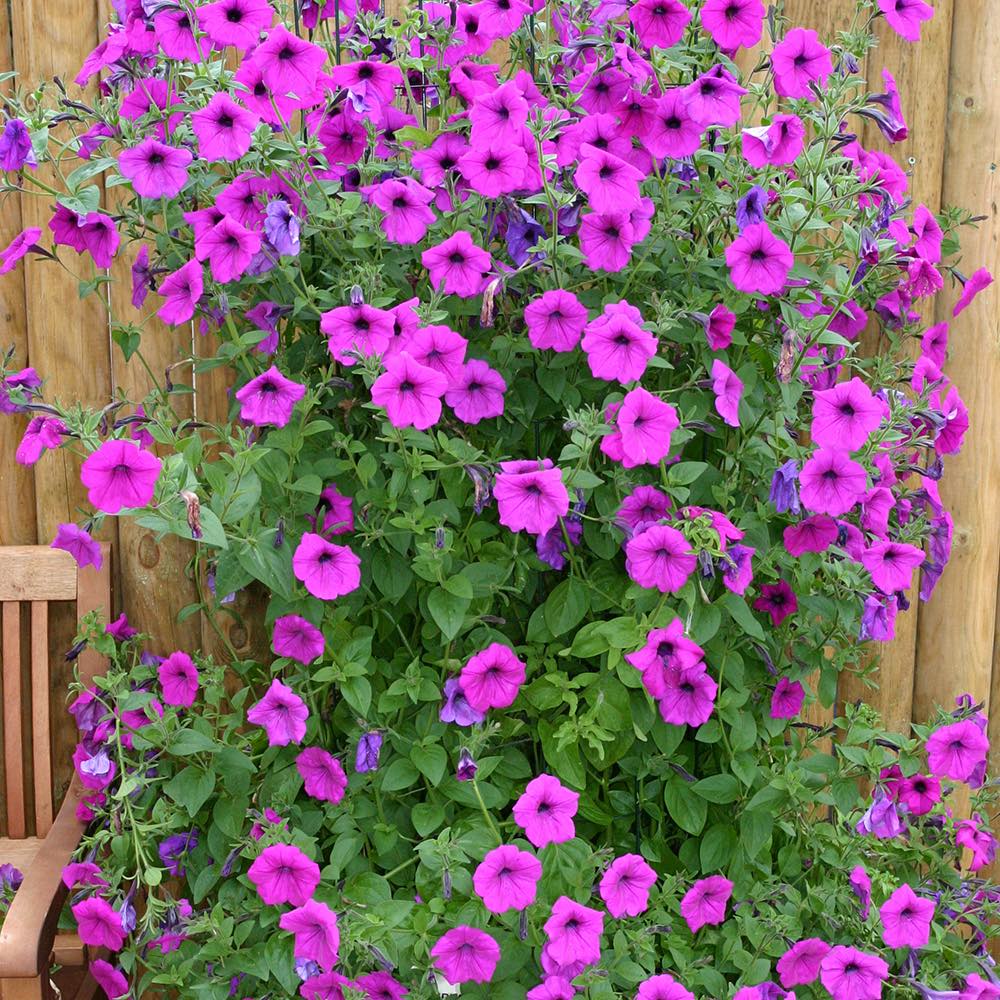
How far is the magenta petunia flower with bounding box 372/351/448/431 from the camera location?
5.56 feet

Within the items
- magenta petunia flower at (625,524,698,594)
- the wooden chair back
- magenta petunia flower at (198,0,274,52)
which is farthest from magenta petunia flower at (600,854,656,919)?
magenta petunia flower at (198,0,274,52)

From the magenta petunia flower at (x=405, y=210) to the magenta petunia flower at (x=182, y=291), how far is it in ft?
1.07

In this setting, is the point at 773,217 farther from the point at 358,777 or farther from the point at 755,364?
the point at 358,777

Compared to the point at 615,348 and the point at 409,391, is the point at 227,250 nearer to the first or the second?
the point at 409,391

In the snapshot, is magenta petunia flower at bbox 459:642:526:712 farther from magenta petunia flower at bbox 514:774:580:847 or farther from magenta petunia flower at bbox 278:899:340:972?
magenta petunia flower at bbox 278:899:340:972

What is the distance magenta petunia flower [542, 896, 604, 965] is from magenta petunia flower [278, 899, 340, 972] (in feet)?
1.12

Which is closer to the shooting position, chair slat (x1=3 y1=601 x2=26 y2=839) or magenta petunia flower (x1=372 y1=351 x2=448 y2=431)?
magenta petunia flower (x1=372 y1=351 x2=448 y2=431)

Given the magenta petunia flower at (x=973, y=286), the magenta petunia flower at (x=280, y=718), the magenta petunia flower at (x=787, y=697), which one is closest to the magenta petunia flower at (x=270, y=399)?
the magenta petunia flower at (x=280, y=718)

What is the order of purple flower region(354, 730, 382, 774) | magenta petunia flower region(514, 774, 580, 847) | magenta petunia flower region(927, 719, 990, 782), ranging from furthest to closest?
magenta petunia flower region(927, 719, 990, 782), purple flower region(354, 730, 382, 774), magenta petunia flower region(514, 774, 580, 847)

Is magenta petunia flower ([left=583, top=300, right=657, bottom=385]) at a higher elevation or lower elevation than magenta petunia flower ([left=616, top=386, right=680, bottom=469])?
higher

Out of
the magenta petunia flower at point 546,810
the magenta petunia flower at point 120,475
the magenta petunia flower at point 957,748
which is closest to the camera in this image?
the magenta petunia flower at point 120,475

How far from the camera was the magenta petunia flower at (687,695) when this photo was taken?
1.83m

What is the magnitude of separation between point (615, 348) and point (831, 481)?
41cm

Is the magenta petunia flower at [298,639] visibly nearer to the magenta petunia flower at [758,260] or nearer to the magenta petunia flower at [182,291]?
the magenta petunia flower at [182,291]
